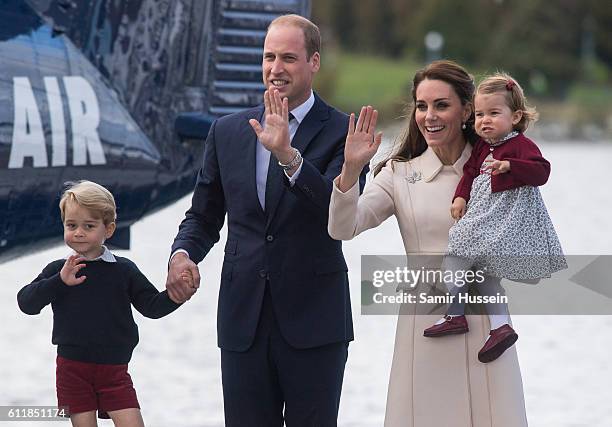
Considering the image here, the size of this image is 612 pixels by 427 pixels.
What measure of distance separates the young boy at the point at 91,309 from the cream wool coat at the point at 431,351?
60 cm

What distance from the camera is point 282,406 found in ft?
12.3

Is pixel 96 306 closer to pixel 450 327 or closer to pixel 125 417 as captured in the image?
pixel 125 417

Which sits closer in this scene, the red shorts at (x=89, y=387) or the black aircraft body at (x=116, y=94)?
Result: the red shorts at (x=89, y=387)

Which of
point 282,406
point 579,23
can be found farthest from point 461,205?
point 579,23

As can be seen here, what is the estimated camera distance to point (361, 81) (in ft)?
237

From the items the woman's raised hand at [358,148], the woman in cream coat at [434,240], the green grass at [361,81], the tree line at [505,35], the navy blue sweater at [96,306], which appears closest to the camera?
the woman's raised hand at [358,148]

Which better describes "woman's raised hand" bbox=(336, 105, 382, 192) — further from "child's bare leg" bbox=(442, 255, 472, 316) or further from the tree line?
the tree line

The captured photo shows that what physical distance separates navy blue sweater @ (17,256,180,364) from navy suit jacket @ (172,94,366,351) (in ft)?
0.59

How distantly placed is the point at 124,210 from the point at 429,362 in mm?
2225

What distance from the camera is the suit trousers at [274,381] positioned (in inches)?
144

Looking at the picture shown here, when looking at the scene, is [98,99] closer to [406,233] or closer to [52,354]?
A: [406,233]

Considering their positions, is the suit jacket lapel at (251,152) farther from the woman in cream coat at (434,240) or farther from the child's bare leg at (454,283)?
the child's bare leg at (454,283)

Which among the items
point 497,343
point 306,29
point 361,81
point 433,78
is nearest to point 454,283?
point 497,343

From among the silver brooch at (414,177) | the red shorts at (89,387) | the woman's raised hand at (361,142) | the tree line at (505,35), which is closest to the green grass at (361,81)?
the tree line at (505,35)
